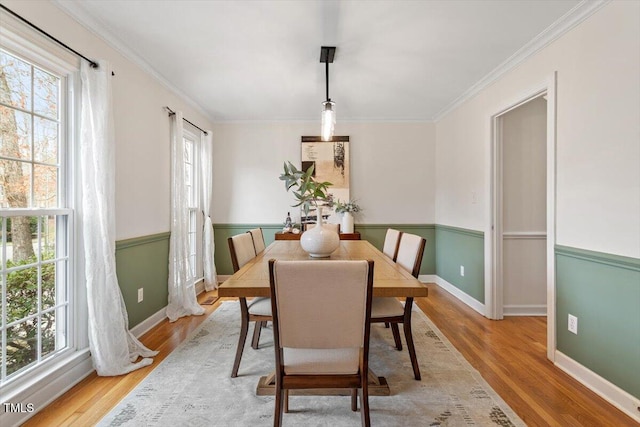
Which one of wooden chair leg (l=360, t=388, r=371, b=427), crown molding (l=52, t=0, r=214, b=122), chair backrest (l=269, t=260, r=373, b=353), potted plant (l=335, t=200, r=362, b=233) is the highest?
crown molding (l=52, t=0, r=214, b=122)

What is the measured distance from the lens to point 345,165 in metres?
4.68

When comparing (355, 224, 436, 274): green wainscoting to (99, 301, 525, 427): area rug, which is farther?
(355, 224, 436, 274): green wainscoting

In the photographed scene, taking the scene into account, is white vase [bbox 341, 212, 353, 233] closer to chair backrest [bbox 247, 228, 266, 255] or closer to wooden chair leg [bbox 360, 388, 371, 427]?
chair backrest [bbox 247, 228, 266, 255]

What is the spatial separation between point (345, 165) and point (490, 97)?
6.62 feet

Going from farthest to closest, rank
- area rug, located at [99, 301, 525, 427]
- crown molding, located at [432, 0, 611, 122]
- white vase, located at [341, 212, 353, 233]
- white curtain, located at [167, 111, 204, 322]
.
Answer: white vase, located at [341, 212, 353, 233] → white curtain, located at [167, 111, 204, 322] → crown molding, located at [432, 0, 611, 122] → area rug, located at [99, 301, 525, 427]

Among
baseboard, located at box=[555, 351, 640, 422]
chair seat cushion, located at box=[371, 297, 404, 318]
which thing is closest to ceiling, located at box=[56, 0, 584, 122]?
chair seat cushion, located at box=[371, 297, 404, 318]

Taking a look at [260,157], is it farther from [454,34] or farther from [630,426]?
[630,426]

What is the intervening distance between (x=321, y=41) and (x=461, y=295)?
10.3ft

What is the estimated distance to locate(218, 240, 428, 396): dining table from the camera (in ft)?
4.99

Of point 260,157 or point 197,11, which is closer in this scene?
point 197,11

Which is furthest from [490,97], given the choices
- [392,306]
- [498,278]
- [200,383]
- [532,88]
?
[200,383]

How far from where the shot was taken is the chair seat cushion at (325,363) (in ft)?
4.67

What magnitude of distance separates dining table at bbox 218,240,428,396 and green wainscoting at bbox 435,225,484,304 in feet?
4.94

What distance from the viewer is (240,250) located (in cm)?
230
